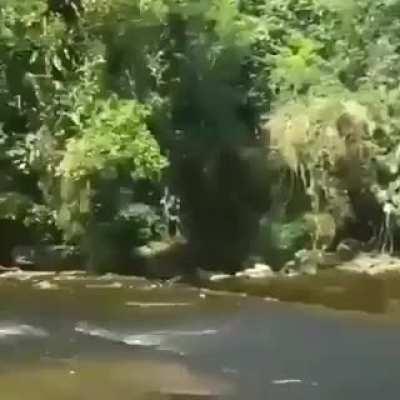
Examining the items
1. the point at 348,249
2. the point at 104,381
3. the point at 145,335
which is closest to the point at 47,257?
the point at 348,249

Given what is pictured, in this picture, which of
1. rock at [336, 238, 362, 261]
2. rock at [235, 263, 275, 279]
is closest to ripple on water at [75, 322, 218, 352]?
rock at [235, 263, 275, 279]

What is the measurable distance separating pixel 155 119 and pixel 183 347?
620 cm

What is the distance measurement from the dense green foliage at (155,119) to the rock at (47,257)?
191 mm

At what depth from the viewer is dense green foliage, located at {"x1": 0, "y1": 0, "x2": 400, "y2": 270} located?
55.2ft

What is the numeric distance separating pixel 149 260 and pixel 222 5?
4615 millimetres

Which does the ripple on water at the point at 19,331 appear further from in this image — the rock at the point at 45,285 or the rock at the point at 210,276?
the rock at the point at 210,276

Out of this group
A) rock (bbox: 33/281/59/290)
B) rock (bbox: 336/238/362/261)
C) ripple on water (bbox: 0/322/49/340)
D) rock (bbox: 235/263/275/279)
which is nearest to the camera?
ripple on water (bbox: 0/322/49/340)

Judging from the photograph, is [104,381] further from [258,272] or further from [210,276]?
[258,272]

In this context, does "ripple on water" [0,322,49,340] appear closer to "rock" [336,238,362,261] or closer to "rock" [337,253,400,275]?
"rock" [337,253,400,275]

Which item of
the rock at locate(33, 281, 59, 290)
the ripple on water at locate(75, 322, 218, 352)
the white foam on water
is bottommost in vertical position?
the rock at locate(33, 281, 59, 290)

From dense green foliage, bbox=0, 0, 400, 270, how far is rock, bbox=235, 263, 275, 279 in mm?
933

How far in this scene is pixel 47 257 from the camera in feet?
57.3

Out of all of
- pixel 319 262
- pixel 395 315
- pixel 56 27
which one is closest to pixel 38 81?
pixel 56 27

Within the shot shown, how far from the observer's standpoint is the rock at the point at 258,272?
17109 millimetres
